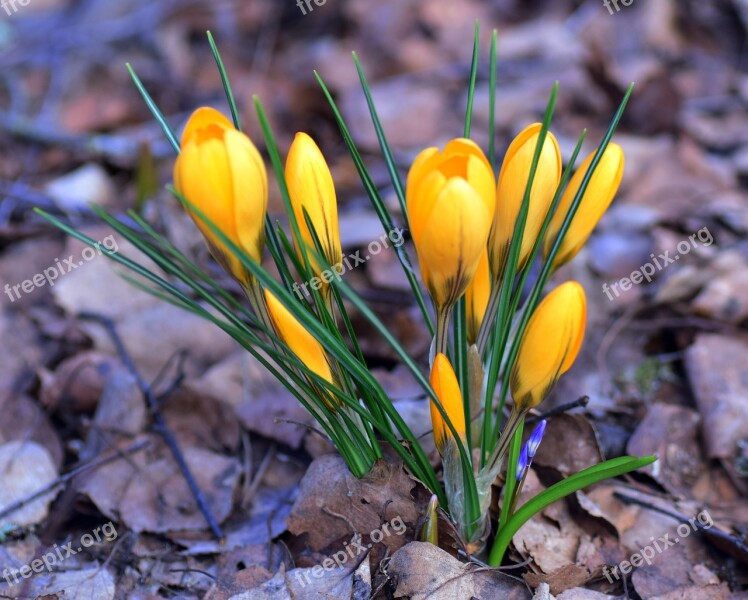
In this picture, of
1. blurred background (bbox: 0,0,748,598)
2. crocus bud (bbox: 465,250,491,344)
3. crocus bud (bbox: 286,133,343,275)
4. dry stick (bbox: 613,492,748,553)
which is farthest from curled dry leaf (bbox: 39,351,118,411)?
dry stick (bbox: 613,492,748,553)

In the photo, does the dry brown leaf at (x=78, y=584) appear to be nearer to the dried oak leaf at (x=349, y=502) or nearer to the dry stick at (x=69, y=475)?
the dry stick at (x=69, y=475)

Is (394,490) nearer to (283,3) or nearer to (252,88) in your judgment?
(252,88)

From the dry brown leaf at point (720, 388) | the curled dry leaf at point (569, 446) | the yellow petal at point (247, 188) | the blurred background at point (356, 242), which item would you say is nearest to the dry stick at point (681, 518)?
the blurred background at point (356, 242)

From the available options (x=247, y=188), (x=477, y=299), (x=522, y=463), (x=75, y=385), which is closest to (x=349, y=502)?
(x=522, y=463)

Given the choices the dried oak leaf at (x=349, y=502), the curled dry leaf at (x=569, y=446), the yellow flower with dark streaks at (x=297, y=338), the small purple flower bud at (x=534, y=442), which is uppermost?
the yellow flower with dark streaks at (x=297, y=338)

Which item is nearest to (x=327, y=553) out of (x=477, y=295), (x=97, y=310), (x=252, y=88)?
(x=477, y=295)

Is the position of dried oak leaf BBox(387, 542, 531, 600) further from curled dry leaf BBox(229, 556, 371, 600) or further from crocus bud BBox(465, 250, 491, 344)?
crocus bud BBox(465, 250, 491, 344)
